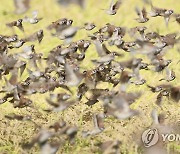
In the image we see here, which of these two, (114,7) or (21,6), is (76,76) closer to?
(21,6)

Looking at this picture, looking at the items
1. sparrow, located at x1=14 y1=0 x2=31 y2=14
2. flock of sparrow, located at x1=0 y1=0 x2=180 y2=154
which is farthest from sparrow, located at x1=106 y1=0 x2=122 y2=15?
sparrow, located at x1=14 y1=0 x2=31 y2=14

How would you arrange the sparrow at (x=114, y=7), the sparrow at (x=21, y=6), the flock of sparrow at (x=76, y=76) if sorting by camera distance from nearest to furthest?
1. the flock of sparrow at (x=76, y=76)
2. the sparrow at (x=21, y=6)
3. the sparrow at (x=114, y=7)

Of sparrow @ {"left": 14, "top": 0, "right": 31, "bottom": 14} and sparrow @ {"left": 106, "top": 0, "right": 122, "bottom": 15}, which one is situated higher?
sparrow @ {"left": 14, "top": 0, "right": 31, "bottom": 14}

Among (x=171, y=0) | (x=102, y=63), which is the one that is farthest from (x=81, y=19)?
(x=102, y=63)

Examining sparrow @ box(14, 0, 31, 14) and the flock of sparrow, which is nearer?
the flock of sparrow

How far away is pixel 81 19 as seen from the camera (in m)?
14.1

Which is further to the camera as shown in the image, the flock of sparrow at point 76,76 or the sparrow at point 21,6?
the sparrow at point 21,6

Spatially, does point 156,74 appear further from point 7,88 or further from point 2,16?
point 2,16

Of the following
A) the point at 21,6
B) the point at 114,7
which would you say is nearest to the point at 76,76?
the point at 21,6

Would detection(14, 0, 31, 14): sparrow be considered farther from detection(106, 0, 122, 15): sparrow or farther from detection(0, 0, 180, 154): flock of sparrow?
detection(106, 0, 122, 15): sparrow

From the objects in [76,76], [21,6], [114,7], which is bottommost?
[114,7]

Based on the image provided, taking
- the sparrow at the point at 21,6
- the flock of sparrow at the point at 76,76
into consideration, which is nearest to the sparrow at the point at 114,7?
the flock of sparrow at the point at 76,76

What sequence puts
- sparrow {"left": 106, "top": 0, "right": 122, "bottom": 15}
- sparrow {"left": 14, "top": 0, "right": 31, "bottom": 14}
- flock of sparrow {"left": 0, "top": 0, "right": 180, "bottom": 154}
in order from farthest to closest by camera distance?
sparrow {"left": 106, "top": 0, "right": 122, "bottom": 15} → sparrow {"left": 14, "top": 0, "right": 31, "bottom": 14} → flock of sparrow {"left": 0, "top": 0, "right": 180, "bottom": 154}

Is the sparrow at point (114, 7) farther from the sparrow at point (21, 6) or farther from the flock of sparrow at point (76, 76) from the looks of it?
the sparrow at point (21, 6)
